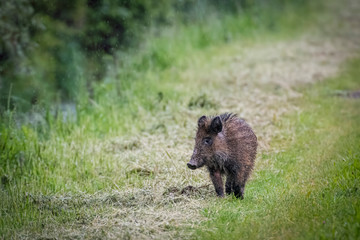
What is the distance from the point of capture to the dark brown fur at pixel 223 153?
22.2 feet

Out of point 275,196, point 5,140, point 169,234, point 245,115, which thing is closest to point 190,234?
point 169,234

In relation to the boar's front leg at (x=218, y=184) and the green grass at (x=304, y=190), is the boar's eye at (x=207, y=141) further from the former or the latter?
the green grass at (x=304, y=190)

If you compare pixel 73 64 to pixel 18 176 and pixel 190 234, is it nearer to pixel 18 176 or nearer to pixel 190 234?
pixel 18 176

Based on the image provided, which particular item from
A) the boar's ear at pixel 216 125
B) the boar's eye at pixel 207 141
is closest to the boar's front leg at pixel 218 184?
the boar's eye at pixel 207 141

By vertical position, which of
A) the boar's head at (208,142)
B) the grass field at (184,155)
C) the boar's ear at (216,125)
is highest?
the boar's ear at (216,125)

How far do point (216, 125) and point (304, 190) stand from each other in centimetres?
142

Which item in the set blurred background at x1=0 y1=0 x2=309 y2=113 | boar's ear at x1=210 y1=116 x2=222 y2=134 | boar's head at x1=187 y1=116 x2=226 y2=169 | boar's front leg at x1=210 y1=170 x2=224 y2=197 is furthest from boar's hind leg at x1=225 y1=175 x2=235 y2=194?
blurred background at x1=0 y1=0 x2=309 y2=113

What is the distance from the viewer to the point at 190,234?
571 cm

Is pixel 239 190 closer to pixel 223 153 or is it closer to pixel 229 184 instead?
pixel 229 184

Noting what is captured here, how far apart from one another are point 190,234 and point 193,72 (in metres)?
9.10

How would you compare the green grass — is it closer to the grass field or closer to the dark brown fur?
the grass field

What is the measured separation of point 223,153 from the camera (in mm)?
6828

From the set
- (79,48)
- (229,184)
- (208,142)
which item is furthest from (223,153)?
(79,48)

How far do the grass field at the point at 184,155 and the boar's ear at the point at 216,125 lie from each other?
880 millimetres
